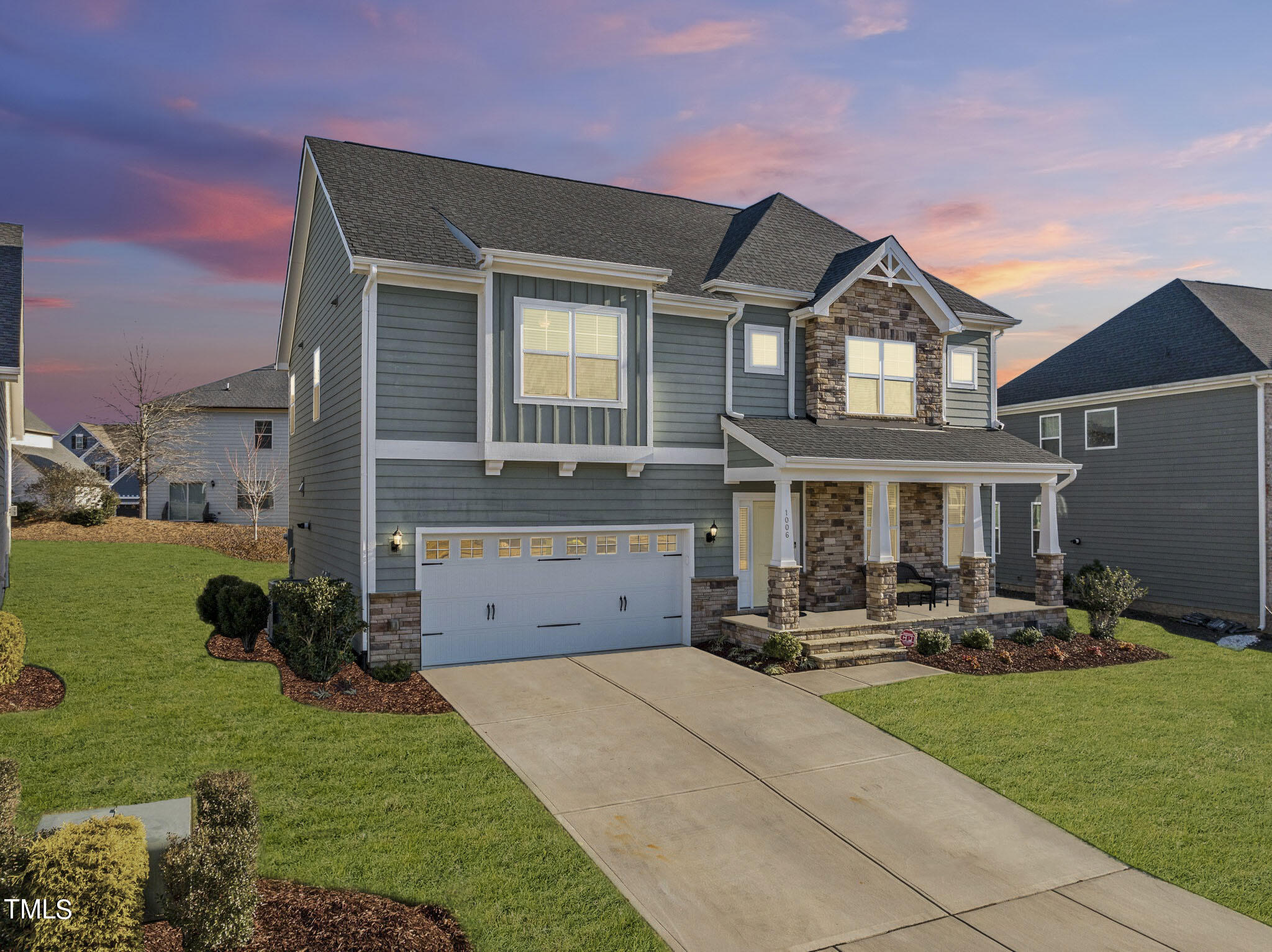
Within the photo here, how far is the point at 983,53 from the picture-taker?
1112cm

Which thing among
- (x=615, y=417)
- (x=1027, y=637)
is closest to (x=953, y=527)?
(x=1027, y=637)

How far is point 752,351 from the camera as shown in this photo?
15.4 metres

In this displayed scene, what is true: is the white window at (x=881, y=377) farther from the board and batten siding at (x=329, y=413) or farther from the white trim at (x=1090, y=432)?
the board and batten siding at (x=329, y=413)

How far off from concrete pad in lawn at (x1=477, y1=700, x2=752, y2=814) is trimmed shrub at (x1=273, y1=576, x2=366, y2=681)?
2.82 metres

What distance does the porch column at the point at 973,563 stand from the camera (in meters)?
15.4

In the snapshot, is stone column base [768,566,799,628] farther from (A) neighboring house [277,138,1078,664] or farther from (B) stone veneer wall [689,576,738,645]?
(B) stone veneer wall [689,576,738,645]

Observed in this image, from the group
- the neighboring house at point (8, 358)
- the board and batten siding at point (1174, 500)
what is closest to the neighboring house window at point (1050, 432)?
the board and batten siding at point (1174, 500)

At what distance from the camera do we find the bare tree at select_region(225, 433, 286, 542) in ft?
102

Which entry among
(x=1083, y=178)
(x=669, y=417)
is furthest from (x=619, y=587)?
(x=1083, y=178)

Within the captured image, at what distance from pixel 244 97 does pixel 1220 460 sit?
22.8 m

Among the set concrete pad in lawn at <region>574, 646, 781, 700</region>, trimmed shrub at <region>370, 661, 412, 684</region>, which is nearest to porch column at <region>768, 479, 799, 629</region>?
concrete pad in lawn at <region>574, 646, 781, 700</region>

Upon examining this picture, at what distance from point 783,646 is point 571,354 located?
6.01 metres

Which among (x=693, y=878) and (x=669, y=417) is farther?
(x=669, y=417)

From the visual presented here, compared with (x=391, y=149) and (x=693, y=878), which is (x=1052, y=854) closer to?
(x=693, y=878)
